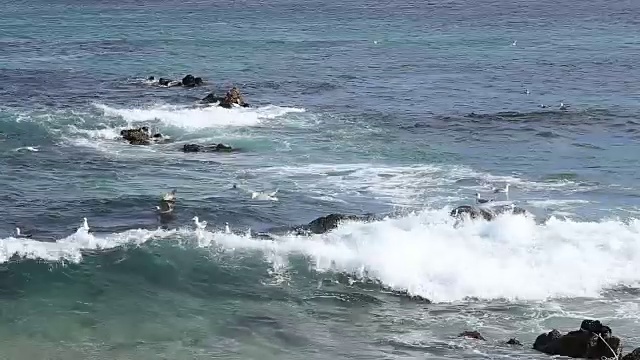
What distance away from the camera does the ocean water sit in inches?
961

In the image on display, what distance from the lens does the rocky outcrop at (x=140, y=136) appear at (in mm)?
42656

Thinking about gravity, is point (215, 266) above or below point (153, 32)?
below

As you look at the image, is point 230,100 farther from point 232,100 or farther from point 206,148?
point 206,148

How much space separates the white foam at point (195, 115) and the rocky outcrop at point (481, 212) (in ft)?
55.9

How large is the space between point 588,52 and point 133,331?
54354mm

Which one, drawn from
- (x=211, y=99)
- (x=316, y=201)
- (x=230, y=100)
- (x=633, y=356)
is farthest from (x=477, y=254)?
(x=211, y=99)

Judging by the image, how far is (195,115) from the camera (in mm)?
48188

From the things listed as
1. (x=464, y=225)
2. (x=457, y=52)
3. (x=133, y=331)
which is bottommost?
(x=133, y=331)

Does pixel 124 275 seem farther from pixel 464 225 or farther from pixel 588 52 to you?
pixel 588 52

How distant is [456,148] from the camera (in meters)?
43.6

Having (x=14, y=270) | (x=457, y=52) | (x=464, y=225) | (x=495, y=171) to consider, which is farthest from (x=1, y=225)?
(x=457, y=52)

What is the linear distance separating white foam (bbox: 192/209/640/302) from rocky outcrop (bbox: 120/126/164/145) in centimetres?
1349

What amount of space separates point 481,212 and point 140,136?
16.5m

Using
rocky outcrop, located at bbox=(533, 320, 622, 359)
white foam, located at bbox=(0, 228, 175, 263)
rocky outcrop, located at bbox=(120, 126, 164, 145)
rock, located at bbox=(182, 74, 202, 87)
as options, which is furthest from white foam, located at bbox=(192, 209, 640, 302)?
rock, located at bbox=(182, 74, 202, 87)
